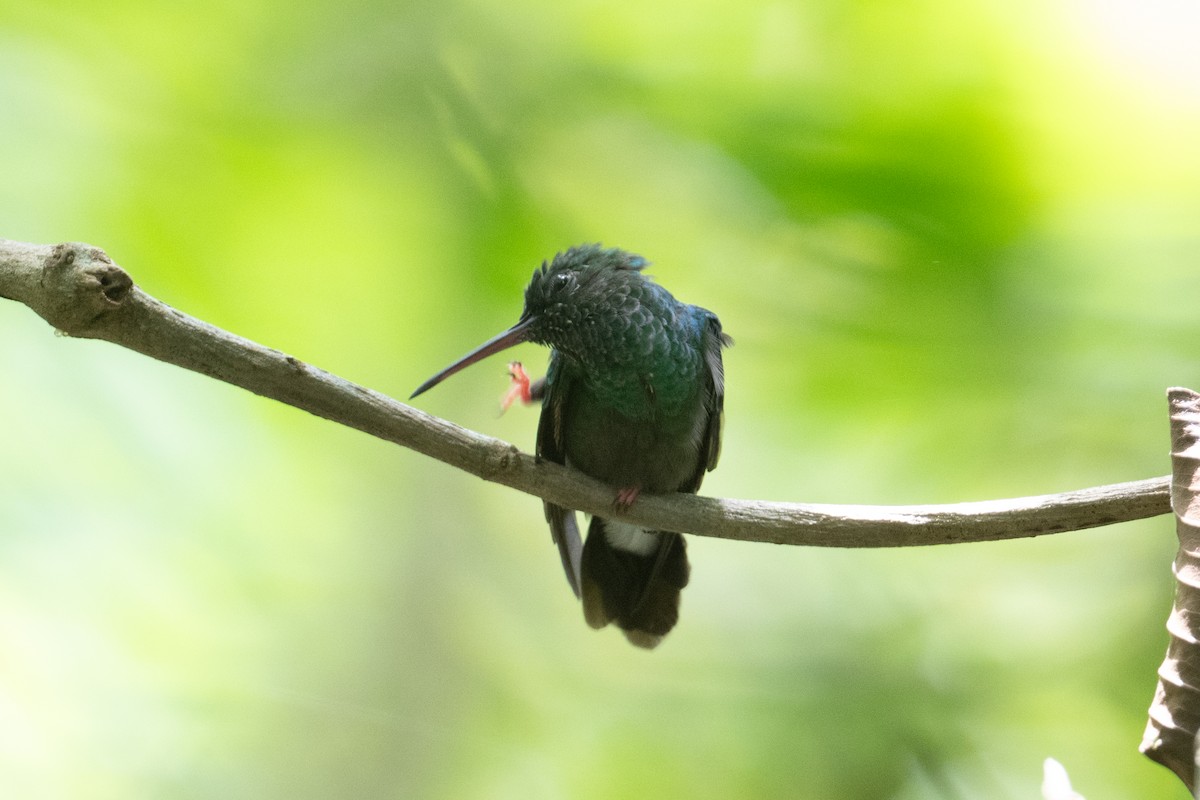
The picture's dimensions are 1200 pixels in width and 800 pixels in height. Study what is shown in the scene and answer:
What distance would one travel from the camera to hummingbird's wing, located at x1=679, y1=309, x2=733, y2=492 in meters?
2.32

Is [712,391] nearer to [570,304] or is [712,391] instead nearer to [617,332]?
[617,332]

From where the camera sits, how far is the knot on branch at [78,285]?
1261mm

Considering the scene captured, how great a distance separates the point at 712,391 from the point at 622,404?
10.0 inches

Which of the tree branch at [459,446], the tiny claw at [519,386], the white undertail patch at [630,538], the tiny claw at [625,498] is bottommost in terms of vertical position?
the tree branch at [459,446]

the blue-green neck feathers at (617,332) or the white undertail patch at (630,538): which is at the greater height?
the blue-green neck feathers at (617,332)

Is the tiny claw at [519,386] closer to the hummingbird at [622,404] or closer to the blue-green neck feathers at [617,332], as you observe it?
the hummingbird at [622,404]

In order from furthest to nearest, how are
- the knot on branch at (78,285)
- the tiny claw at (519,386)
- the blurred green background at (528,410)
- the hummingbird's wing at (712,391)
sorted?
1. the blurred green background at (528,410)
2. the tiny claw at (519,386)
3. the hummingbird's wing at (712,391)
4. the knot on branch at (78,285)

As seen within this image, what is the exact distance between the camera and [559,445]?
242cm

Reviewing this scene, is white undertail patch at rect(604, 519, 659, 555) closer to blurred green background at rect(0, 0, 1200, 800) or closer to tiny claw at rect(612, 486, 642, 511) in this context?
tiny claw at rect(612, 486, 642, 511)

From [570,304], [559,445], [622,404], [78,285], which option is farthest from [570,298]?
[78,285]

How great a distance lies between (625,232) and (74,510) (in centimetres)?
197

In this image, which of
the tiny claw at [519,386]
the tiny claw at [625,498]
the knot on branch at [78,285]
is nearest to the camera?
the knot on branch at [78,285]

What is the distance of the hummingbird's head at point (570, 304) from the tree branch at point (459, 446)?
0.39 metres

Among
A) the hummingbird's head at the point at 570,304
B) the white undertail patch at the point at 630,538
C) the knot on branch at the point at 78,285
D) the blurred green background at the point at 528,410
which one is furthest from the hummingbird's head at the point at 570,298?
the knot on branch at the point at 78,285
